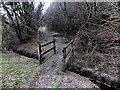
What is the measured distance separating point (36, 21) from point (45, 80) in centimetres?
658

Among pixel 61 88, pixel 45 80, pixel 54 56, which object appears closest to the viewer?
pixel 61 88

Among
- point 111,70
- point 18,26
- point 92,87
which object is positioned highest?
Result: point 18,26

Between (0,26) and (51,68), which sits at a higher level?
(0,26)

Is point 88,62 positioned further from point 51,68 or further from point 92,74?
point 51,68

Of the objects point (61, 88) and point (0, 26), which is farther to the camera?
point (0, 26)

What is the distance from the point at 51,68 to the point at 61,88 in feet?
5.47

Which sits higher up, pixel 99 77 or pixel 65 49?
pixel 65 49

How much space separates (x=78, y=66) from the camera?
17.1ft

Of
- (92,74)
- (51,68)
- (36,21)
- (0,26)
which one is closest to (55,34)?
(36,21)

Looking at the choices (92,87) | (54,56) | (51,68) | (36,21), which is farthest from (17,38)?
(92,87)

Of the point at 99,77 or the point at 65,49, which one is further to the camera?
the point at 65,49

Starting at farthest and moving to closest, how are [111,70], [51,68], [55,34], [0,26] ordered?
[55,34], [0,26], [51,68], [111,70]

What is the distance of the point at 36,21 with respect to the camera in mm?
9227

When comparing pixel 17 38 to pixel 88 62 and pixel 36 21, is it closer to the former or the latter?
pixel 36 21
